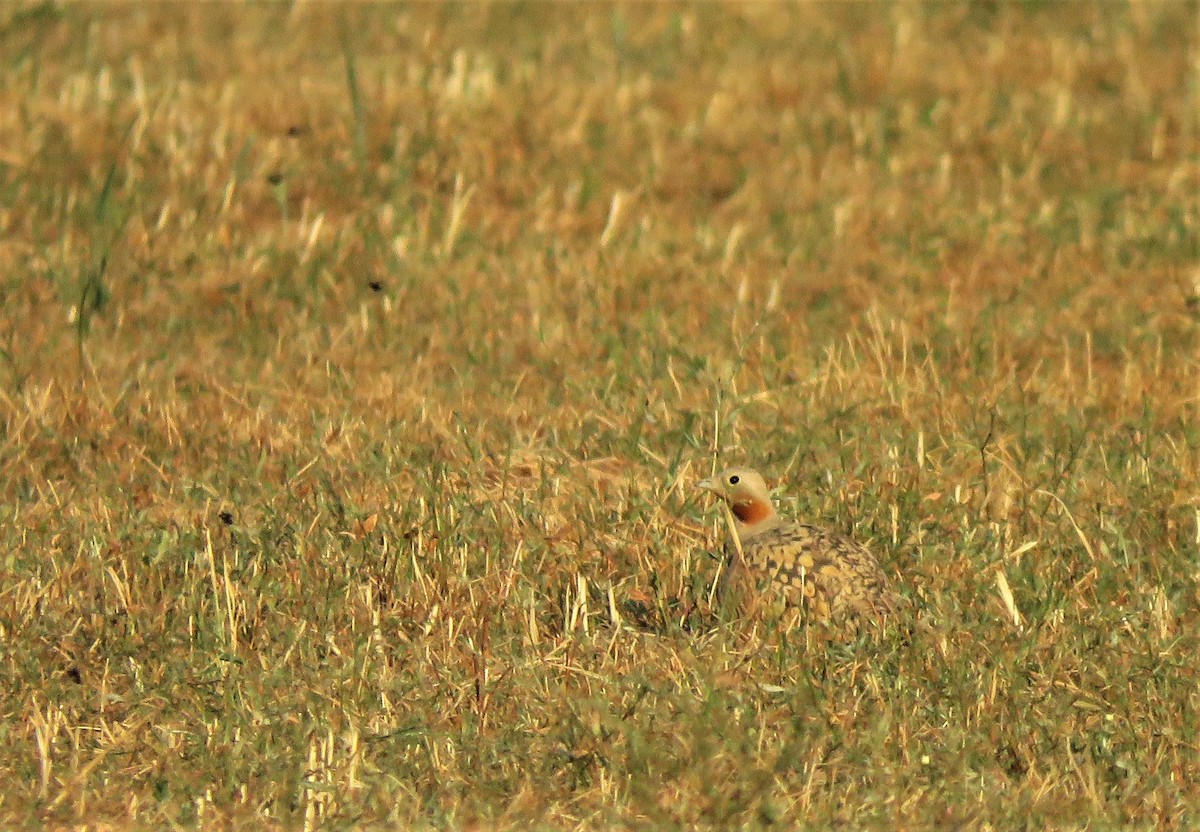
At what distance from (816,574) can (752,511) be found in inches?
16.5

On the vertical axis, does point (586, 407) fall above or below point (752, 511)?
below

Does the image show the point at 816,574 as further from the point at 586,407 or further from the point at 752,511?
the point at 586,407

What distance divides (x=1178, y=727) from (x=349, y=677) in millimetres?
1870

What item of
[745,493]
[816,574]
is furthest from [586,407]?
[816,574]

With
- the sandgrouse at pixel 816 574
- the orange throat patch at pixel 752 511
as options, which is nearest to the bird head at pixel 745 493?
the orange throat patch at pixel 752 511

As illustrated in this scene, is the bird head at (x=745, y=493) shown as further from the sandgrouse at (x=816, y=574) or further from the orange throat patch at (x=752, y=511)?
the sandgrouse at (x=816, y=574)

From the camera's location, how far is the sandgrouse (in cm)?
478

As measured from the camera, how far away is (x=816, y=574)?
4.80 metres

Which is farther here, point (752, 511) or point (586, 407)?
point (586, 407)

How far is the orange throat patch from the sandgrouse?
96 mm

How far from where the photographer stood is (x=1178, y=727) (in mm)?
4352

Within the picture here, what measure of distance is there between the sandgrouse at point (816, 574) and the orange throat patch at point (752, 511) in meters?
0.10

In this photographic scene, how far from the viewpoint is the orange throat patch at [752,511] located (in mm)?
5160

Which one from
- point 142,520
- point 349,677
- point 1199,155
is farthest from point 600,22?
point 349,677
